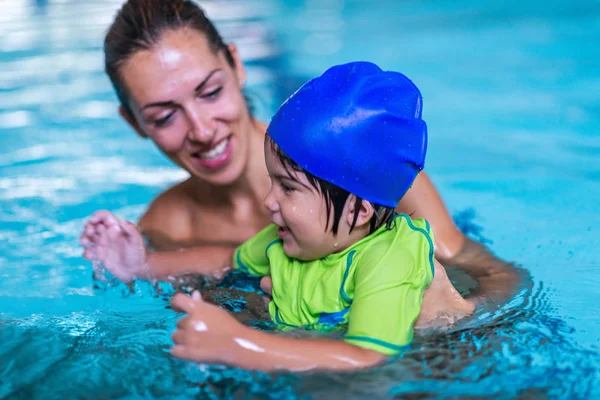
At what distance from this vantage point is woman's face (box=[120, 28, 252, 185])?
135 inches

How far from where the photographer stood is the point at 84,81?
7.62m

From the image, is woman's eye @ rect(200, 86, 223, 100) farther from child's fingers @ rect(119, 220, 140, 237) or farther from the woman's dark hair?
child's fingers @ rect(119, 220, 140, 237)

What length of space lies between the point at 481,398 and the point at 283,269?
832 millimetres

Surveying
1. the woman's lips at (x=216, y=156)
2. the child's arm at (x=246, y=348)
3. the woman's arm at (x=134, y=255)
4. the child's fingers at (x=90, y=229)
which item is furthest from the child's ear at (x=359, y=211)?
the child's fingers at (x=90, y=229)

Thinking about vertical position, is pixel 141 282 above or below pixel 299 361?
below

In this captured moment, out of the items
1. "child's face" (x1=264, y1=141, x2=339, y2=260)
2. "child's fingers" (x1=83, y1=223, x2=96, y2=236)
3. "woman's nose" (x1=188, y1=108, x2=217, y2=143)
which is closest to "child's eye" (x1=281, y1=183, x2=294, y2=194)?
"child's face" (x1=264, y1=141, x2=339, y2=260)

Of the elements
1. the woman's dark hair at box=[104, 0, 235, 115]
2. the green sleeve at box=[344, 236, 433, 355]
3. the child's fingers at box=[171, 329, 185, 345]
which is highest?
the woman's dark hair at box=[104, 0, 235, 115]

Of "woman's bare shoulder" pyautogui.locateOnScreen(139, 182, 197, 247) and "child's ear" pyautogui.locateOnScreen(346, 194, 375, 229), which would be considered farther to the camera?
"woman's bare shoulder" pyautogui.locateOnScreen(139, 182, 197, 247)

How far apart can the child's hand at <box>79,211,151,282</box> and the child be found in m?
0.93

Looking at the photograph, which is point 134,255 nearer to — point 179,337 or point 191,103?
point 191,103

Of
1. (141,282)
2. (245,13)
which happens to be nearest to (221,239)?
(141,282)

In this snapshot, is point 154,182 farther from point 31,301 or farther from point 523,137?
point 523,137

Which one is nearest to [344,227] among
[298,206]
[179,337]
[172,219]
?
[298,206]

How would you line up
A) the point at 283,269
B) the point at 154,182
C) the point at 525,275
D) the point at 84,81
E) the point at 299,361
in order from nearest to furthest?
the point at 299,361 → the point at 283,269 → the point at 525,275 → the point at 154,182 → the point at 84,81
